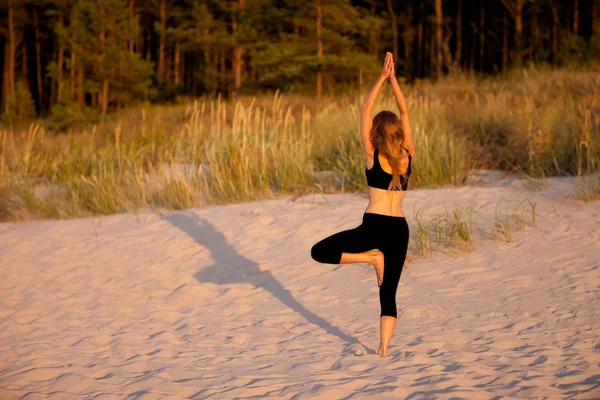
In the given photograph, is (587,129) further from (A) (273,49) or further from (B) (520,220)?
(A) (273,49)

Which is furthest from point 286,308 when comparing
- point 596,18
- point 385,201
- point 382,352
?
point 596,18

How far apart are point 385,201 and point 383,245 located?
0.89ft

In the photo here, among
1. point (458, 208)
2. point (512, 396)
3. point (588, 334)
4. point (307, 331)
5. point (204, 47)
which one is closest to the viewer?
point (512, 396)

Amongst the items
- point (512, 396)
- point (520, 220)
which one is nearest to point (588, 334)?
point (512, 396)

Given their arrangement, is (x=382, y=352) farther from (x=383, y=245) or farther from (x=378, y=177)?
(x=378, y=177)

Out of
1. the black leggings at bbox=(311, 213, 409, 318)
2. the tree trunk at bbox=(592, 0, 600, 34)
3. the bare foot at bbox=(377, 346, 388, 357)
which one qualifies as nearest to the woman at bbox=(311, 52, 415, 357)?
the black leggings at bbox=(311, 213, 409, 318)

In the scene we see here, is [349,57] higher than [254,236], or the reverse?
[349,57]

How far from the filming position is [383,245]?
170 inches

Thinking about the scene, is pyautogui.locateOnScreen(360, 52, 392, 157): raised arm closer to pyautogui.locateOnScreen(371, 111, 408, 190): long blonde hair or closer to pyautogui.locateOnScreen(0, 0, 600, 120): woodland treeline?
pyautogui.locateOnScreen(371, 111, 408, 190): long blonde hair

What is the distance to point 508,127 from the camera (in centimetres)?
1085

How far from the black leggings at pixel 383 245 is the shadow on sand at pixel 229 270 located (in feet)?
2.14

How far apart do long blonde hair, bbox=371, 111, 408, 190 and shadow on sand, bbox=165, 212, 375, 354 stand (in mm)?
1291

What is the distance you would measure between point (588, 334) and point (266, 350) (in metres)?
2.21

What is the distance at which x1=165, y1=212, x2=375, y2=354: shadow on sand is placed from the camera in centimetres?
566
